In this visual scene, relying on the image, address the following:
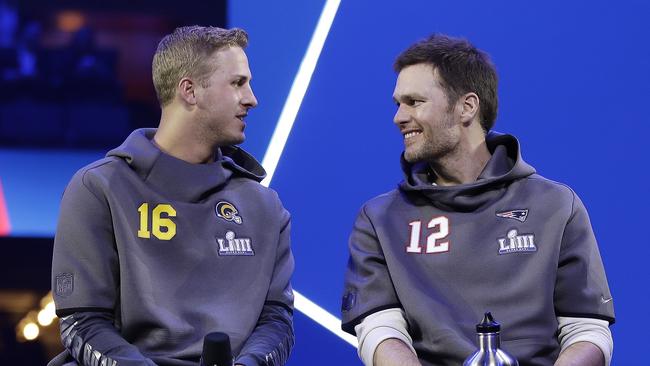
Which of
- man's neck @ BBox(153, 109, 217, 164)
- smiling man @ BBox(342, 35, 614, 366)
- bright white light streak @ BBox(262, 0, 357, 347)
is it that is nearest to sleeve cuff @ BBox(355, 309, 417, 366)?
smiling man @ BBox(342, 35, 614, 366)

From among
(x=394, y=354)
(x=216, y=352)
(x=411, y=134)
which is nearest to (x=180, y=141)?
(x=411, y=134)

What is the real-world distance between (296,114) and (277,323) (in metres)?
0.97

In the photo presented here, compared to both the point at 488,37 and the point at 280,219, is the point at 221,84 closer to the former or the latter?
the point at 280,219

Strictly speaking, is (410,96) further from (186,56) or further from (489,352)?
(489,352)

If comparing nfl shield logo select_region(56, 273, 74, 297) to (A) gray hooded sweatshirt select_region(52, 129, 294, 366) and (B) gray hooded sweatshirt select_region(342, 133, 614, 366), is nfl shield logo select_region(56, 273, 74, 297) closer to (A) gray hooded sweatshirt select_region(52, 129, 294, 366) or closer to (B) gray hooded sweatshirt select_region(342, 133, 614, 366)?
(A) gray hooded sweatshirt select_region(52, 129, 294, 366)

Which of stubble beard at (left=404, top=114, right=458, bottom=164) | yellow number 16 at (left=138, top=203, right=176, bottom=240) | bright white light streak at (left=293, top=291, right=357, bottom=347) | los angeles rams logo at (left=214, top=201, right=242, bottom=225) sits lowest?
bright white light streak at (left=293, top=291, right=357, bottom=347)

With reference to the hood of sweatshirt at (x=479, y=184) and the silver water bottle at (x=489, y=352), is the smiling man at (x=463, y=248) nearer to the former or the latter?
the hood of sweatshirt at (x=479, y=184)

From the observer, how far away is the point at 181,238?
2967 mm

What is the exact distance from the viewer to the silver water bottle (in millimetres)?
2281

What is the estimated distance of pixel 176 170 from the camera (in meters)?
3.02

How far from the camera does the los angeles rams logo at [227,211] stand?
306cm

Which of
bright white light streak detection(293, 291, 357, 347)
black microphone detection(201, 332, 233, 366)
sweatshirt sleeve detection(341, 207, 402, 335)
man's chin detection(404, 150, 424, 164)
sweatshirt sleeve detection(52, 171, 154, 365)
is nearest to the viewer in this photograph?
black microphone detection(201, 332, 233, 366)

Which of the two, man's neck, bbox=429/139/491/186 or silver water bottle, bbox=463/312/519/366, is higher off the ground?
man's neck, bbox=429/139/491/186

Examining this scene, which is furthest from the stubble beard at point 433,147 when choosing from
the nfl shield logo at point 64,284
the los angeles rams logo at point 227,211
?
the nfl shield logo at point 64,284
